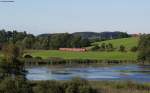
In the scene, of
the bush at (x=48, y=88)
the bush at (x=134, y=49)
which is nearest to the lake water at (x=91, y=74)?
the bush at (x=48, y=88)

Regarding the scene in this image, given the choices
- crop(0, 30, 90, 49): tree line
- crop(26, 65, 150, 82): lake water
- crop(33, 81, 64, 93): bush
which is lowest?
crop(26, 65, 150, 82): lake water

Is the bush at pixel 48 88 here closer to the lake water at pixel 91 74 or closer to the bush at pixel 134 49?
the lake water at pixel 91 74

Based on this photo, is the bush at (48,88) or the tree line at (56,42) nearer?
the bush at (48,88)

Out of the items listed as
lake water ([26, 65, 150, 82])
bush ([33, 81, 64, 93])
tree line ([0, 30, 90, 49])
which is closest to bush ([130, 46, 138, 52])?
tree line ([0, 30, 90, 49])

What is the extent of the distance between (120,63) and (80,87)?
72.3m

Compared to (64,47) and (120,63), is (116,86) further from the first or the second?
(64,47)

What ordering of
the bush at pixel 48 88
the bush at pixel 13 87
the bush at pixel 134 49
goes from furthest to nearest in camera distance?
1. the bush at pixel 134 49
2. the bush at pixel 48 88
3. the bush at pixel 13 87

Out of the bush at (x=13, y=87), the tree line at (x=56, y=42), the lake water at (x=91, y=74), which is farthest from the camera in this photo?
the tree line at (x=56, y=42)

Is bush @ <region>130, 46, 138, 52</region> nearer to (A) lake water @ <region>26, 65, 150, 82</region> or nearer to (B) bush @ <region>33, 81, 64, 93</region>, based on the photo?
(A) lake water @ <region>26, 65, 150, 82</region>

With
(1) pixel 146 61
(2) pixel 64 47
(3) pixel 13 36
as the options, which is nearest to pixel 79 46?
(2) pixel 64 47

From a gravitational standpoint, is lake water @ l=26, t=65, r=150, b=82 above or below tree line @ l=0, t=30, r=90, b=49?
below

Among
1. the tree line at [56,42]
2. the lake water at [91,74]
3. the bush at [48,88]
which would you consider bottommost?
the lake water at [91,74]

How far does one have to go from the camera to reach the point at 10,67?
4069 cm

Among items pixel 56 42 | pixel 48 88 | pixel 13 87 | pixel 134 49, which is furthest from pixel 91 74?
pixel 56 42
